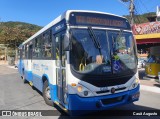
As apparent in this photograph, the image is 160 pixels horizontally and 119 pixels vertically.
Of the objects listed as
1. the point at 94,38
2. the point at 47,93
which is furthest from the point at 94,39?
the point at 47,93

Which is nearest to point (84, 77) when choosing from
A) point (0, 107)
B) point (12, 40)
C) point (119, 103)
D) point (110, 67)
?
point (110, 67)

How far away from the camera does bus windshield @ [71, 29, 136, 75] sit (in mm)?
6383

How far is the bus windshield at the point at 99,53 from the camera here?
20.9ft

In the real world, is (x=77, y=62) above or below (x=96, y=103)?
above

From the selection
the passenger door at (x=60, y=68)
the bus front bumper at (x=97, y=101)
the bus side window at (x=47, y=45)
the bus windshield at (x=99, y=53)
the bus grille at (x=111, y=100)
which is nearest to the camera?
the bus front bumper at (x=97, y=101)

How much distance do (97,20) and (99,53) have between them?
3.31 ft

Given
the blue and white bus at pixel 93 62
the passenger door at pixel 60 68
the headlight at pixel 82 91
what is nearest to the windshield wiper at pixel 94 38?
the blue and white bus at pixel 93 62

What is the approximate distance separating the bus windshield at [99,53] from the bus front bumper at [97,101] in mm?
655

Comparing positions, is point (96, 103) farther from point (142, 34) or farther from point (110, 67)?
point (142, 34)

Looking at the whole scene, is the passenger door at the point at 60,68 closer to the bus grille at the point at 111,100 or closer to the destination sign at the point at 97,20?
the destination sign at the point at 97,20

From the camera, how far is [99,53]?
6551mm

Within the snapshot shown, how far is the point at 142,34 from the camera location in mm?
16875

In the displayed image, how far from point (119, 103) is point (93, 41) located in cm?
186

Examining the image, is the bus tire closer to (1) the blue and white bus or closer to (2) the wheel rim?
(2) the wheel rim
